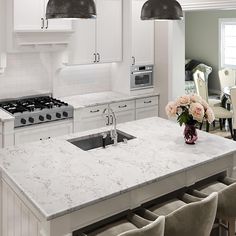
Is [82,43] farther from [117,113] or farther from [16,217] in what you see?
[16,217]

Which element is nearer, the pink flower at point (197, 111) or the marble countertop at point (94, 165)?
the marble countertop at point (94, 165)

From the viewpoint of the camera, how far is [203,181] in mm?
3389

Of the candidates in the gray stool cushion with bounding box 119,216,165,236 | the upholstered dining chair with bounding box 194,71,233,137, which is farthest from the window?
the gray stool cushion with bounding box 119,216,165,236

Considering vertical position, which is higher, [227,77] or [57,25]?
[57,25]

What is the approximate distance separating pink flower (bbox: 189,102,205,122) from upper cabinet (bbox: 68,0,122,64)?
235 cm

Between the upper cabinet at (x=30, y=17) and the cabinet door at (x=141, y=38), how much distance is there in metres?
1.19

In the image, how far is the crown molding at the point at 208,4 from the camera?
4781 mm

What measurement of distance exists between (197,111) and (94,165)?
1022 millimetres

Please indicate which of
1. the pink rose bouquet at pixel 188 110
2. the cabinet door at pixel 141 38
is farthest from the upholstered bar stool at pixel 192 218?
the cabinet door at pixel 141 38

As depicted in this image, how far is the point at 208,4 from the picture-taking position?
196 inches

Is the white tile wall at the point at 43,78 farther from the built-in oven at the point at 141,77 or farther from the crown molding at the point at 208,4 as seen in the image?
the crown molding at the point at 208,4

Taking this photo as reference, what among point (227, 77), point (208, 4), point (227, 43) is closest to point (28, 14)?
point (208, 4)

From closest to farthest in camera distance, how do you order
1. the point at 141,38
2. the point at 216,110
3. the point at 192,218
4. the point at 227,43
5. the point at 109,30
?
the point at 192,218, the point at 109,30, the point at 141,38, the point at 216,110, the point at 227,43

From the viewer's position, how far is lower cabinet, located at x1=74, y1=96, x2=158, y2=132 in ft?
16.7
